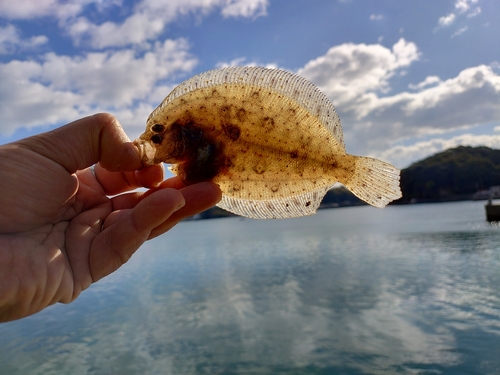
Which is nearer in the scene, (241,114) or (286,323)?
(241,114)

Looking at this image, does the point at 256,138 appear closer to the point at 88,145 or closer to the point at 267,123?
the point at 267,123

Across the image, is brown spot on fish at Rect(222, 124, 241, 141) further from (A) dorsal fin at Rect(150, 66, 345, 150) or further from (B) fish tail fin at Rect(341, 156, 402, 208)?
(B) fish tail fin at Rect(341, 156, 402, 208)

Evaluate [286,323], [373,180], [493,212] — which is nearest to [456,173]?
[493,212]

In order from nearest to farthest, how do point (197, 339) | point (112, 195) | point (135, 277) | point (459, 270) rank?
point (112, 195)
point (197, 339)
point (459, 270)
point (135, 277)

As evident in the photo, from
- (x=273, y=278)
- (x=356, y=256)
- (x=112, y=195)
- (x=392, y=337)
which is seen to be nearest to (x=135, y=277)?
(x=273, y=278)

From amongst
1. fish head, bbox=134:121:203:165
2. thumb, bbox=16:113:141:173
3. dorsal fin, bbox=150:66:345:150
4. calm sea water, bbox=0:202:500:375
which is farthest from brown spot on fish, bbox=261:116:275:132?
calm sea water, bbox=0:202:500:375

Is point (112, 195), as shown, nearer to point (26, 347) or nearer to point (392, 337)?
point (392, 337)
